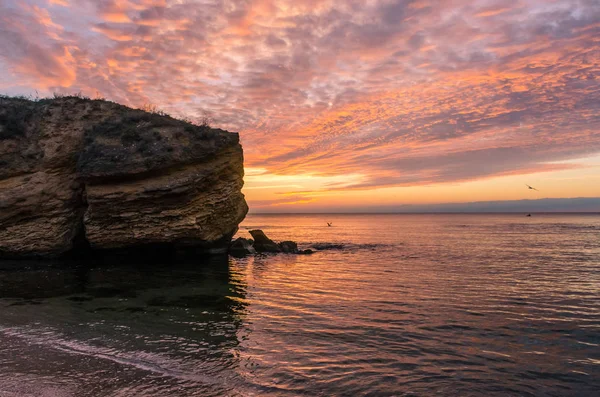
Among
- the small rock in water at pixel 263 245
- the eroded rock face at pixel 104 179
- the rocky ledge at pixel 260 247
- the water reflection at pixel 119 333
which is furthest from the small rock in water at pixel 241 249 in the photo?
the water reflection at pixel 119 333

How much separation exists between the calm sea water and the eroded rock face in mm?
3554

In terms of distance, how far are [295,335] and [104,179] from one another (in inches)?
749

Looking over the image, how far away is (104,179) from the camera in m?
24.3

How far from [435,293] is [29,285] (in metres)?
20.4

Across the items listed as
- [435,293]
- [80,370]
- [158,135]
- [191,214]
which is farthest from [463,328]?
A: [158,135]

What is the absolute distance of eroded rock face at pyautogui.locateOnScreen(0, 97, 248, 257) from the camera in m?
24.4

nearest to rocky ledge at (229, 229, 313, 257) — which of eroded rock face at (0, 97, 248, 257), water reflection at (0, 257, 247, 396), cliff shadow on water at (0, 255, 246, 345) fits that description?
eroded rock face at (0, 97, 248, 257)

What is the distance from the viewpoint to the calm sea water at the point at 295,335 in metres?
8.11

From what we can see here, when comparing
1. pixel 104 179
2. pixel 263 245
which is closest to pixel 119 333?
pixel 104 179

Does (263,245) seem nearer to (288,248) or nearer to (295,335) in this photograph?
(288,248)

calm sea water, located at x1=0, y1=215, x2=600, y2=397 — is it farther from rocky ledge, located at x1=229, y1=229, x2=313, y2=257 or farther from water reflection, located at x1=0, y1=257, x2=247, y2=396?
rocky ledge, located at x1=229, y1=229, x2=313, y2=257

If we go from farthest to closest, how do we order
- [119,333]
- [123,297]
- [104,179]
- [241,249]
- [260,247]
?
[260,247]
[241,249]
[104,179]
[123,297]
[119,333]

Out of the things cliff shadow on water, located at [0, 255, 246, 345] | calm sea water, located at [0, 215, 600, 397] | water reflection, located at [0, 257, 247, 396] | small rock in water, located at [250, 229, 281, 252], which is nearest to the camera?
water reflection, located at [0, 257, 247, 396]

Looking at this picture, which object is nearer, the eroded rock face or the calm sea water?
the calm sea water
